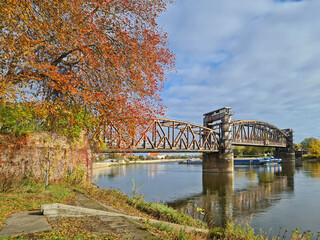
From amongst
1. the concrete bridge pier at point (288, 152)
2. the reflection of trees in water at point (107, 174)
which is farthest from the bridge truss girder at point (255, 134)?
the reflection of trees in water at point (107, 174)

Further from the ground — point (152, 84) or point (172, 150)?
point (152, 84)

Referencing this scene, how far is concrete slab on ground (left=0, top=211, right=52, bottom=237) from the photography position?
217 inches

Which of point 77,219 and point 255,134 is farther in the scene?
point 255,134

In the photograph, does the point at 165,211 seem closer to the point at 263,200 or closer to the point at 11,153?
the point at 11,153

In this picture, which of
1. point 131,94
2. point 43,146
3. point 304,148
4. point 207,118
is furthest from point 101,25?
point 304,148

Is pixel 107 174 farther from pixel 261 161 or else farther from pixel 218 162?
pixel 261 161

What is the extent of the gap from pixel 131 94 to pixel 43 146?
244 inches

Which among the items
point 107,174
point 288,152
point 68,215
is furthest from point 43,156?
point 288,152

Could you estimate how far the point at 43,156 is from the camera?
13148 mm

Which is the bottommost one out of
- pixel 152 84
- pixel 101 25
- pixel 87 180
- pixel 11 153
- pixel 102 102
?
pixel 87 180

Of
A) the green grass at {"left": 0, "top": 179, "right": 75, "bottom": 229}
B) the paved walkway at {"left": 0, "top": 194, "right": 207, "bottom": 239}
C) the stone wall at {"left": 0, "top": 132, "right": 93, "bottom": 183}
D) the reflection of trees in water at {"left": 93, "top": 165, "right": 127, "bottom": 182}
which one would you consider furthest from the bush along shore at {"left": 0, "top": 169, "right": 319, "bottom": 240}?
the reflection of trees in water at {"left": 93, "top": 165, "right": 127, "bottom": 182}

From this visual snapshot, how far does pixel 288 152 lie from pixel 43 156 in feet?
425

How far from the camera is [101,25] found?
1116cm

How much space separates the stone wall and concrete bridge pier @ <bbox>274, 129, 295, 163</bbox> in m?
122
